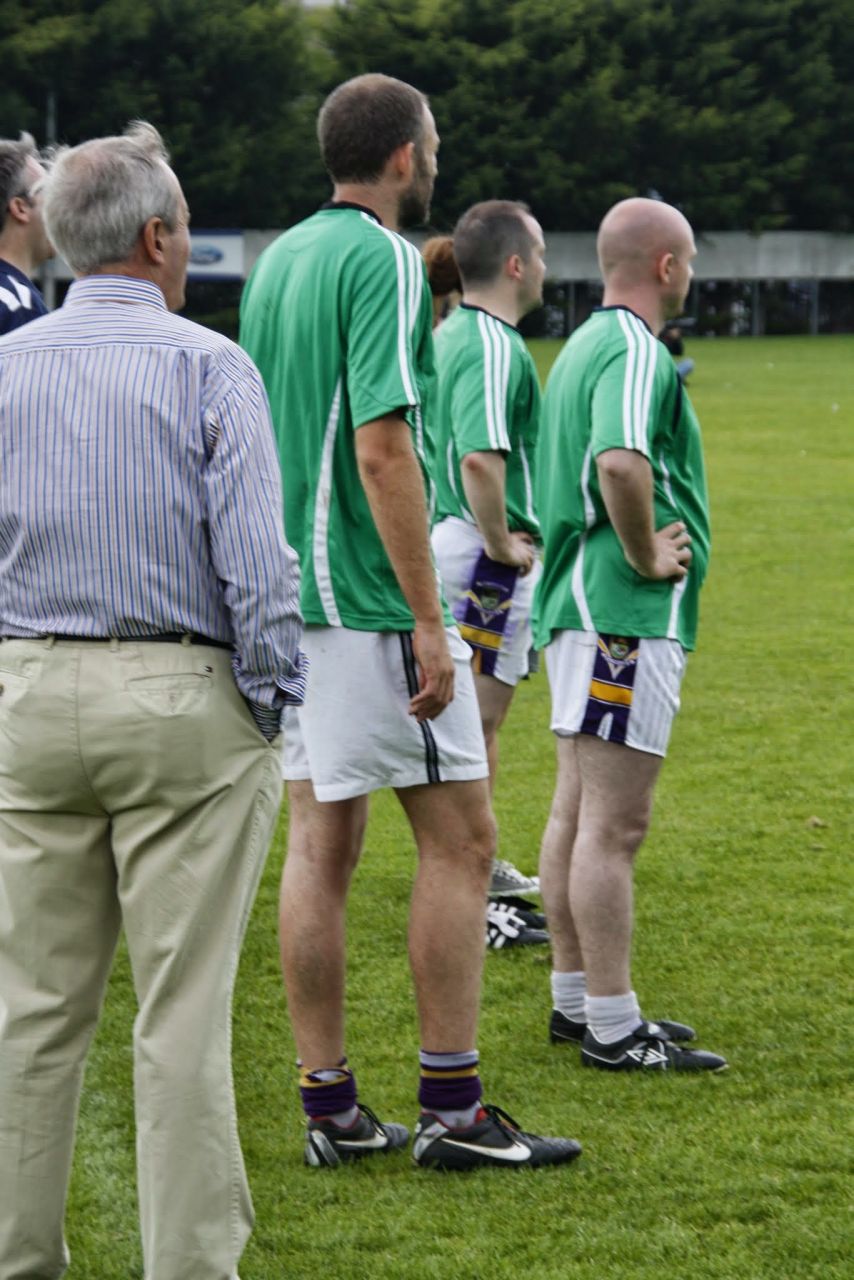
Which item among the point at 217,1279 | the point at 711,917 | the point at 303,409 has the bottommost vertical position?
the point at 711,917

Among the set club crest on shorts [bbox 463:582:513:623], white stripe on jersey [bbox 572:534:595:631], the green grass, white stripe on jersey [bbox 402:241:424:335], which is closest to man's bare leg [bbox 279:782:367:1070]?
the green grass

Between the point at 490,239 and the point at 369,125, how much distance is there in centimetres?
172

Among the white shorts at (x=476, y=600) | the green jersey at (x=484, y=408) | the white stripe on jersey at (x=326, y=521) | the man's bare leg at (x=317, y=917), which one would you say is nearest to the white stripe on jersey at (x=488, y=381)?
the green jersey at (x=484, y=408)

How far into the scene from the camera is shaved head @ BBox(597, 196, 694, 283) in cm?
476

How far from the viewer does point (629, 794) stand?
4758 mm

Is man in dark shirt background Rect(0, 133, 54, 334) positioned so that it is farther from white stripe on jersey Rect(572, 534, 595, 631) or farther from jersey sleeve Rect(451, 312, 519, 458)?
white stripe on jersey Rect(572, 534, 595, 631)

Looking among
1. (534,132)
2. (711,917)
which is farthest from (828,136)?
(711,917)

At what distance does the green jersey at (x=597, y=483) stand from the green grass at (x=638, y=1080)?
1.18 metres

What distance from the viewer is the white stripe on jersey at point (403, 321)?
384 cm

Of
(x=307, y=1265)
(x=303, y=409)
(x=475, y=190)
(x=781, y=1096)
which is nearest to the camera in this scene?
(x=307, y=1265)

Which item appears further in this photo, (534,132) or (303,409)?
(534,132)

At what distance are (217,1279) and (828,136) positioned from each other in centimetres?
7464

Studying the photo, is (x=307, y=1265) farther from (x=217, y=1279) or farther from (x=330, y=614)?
(x=330, y=614)

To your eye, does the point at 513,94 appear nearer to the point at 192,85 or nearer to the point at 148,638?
the point at 192,85
